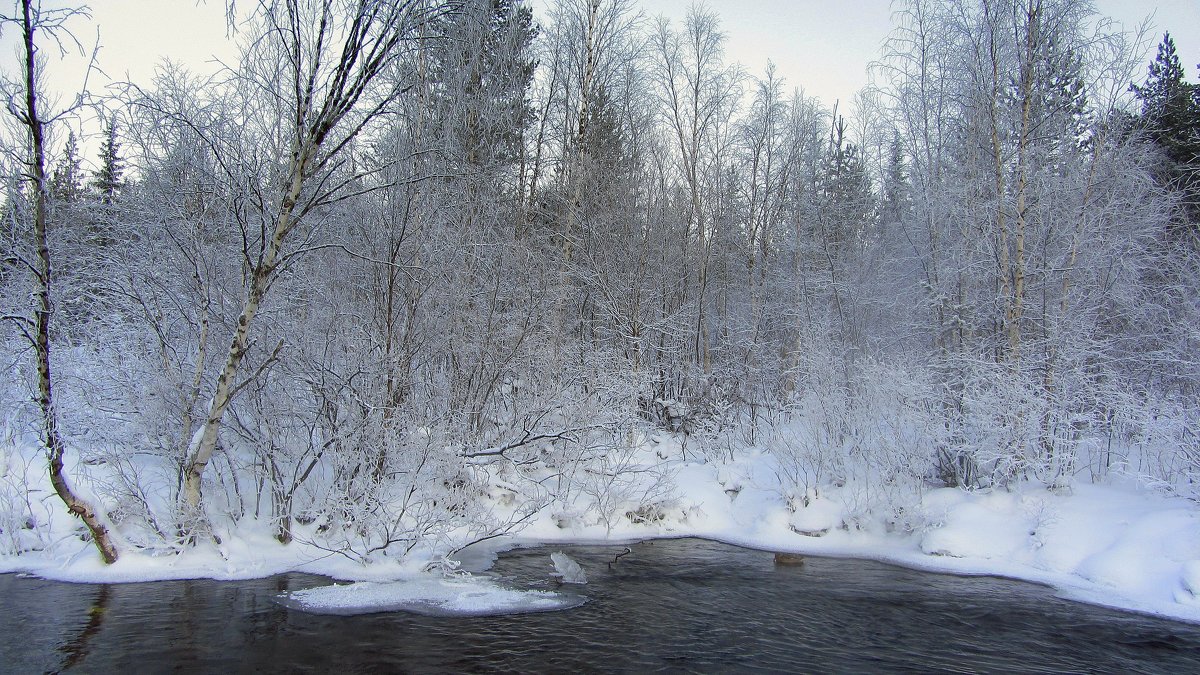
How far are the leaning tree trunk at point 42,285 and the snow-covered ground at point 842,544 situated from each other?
1176mm

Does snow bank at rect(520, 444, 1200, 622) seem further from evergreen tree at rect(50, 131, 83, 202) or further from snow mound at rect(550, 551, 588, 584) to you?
evergreen tree at rect(50, 131, 83, 202)

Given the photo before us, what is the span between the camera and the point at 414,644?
24.2ft

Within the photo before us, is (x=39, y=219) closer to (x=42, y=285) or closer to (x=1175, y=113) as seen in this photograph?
(x=42, y=285)

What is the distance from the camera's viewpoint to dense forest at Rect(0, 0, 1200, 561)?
948 cm

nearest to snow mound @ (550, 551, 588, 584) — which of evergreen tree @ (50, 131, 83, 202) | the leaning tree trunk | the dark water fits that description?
the dark water

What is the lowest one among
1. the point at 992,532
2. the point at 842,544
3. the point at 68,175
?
the point at 842,544

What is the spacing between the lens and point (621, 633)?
26.0 feet

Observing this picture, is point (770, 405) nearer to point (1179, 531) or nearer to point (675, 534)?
point (675, 534)

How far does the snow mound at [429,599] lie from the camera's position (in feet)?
27.7

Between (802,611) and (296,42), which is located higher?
(296,42)

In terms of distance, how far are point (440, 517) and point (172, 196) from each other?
232 inches

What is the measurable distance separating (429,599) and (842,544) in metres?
7.33

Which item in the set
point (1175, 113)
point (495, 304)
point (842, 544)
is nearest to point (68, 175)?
point (495, 304)

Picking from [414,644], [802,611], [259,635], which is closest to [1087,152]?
[802,611]
